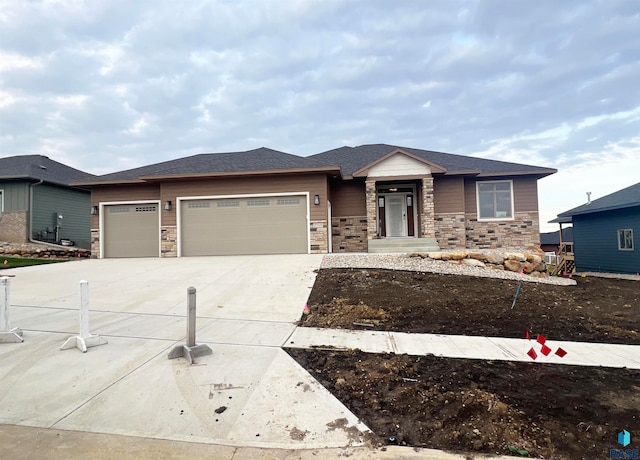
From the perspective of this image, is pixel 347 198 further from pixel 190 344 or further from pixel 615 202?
pixel 615 202

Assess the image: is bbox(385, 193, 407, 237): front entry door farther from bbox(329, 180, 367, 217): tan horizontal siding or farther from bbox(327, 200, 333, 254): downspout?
bbox(327, 200, 333, 254): downspout

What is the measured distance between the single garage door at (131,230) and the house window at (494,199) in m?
14.5

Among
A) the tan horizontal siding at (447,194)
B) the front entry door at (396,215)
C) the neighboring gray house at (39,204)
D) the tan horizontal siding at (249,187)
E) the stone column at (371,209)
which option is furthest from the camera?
the neighboring gray house at (39,204)

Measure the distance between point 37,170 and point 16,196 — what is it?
6.09ft

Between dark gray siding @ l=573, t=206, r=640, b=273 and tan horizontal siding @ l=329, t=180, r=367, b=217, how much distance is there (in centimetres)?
1249

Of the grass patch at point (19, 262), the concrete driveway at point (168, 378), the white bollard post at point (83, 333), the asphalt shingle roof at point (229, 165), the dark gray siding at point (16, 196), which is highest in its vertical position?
the asphalt shingle roof at point (229, 165)

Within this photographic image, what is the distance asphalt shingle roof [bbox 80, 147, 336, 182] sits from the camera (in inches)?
535

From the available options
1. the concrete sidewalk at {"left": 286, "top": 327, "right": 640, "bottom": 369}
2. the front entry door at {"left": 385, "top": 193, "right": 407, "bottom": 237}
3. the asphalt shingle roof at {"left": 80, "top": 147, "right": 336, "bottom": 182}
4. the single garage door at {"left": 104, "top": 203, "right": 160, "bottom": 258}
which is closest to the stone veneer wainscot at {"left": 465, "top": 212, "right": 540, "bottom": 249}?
the front entry door at {"left": 385, "top": 193, "right": 407, "bottom": 237}

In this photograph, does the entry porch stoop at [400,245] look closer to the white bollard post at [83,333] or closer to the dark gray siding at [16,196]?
the white bollard post at [83,333]

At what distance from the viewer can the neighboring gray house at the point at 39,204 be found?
16.7 metres

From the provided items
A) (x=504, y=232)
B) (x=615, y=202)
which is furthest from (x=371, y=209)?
(x=615, y=202)

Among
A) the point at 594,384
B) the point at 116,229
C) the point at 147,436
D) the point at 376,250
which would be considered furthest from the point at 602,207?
the point at 116,229

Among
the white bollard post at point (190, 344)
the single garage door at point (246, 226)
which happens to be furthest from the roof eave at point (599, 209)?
the white bollard post at point (190, 344)

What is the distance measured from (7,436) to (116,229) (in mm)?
14249
